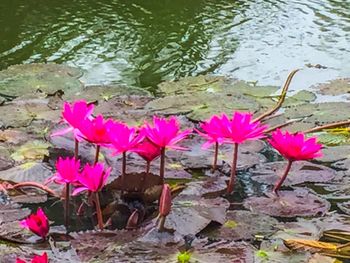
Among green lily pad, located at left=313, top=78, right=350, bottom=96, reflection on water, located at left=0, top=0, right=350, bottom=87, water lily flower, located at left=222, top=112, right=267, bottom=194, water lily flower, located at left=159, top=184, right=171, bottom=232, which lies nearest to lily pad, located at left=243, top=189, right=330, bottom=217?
water lily flower, located at left=222, top=112, right=267, bottom=194

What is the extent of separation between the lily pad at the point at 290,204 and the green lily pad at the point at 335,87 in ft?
2.43

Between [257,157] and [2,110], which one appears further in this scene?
[2,110]

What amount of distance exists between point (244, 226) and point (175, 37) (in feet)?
4.89

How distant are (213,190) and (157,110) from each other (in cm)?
56

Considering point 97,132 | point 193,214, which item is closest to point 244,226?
point 193,214

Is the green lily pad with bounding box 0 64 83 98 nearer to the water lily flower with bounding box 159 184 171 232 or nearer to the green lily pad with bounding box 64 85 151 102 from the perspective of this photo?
the green lily pad with bounding box 64 85 151 102

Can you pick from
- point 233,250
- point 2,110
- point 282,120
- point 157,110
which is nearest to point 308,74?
point 282,120

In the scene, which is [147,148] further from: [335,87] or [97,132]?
[335,87]

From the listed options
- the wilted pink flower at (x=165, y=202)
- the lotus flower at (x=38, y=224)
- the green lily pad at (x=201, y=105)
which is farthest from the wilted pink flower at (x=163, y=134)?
the green lily pad at (x=201, y=105)

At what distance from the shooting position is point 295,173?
154 centimetres

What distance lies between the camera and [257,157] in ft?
5.39

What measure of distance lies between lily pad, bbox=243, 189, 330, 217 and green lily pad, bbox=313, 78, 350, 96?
742mm

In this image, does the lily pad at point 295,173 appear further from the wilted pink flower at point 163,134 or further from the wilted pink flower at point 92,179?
the wilted pink flower at point 92,179

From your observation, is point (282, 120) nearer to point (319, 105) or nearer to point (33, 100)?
point (319, 105)
